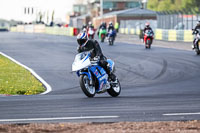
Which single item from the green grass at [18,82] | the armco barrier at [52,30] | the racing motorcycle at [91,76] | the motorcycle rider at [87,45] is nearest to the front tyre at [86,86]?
the racing motorcycle at [91,76]

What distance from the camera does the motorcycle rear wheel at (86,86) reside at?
41.5 ft

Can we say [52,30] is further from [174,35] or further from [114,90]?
[114,90]

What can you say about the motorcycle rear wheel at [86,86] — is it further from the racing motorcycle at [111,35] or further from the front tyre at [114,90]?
the racing motorcycle at [111,35]

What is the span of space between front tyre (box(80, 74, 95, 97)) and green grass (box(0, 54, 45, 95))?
10.3 feet

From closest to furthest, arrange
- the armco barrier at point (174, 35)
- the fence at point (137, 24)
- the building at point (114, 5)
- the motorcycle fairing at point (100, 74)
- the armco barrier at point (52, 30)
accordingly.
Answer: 1. the motorcycle fairing at point (100, 74)
2. the armco barrier at point (174, 35)
3. the fence at point (137, 24)
4. the armco barrier at point (52, 30)
5. the building at point (114, 5)

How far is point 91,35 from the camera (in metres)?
49.7

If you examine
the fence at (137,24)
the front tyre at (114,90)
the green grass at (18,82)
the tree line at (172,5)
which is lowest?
the green grass at (18,82)

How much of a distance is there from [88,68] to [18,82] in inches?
226

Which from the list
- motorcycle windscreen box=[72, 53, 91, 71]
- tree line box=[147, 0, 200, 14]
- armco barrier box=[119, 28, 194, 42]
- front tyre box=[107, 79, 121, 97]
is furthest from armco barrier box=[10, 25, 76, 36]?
motorcycle windscreen box=[72, 53, 91, 71]

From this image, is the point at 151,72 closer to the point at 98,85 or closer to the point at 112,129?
the point at 98,85

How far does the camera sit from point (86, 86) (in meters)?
12.8

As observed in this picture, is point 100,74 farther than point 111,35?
No

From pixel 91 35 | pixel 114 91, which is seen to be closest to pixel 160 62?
pixel 114 91

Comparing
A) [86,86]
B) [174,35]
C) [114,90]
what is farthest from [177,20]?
[86,86]
